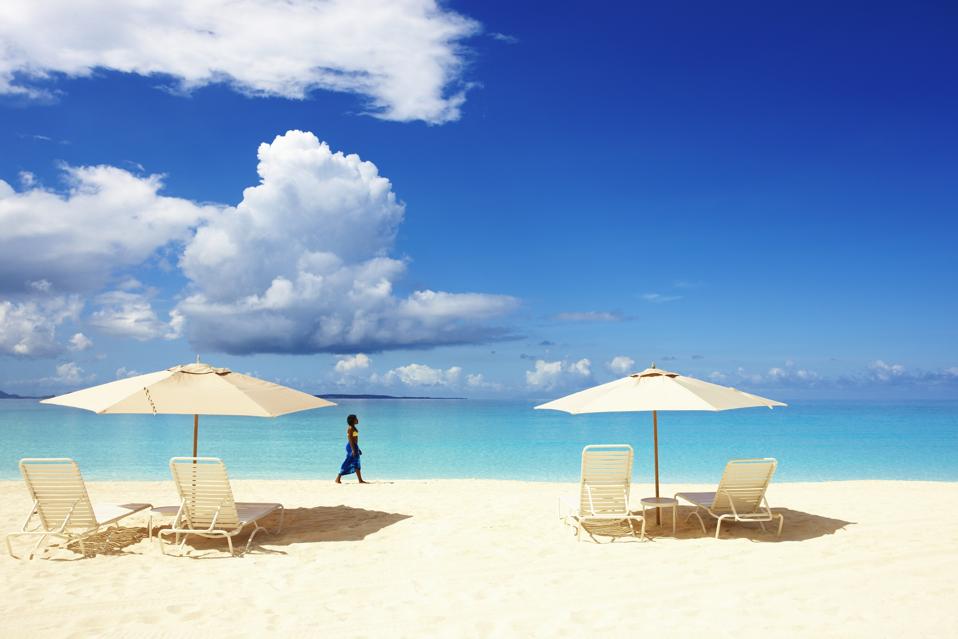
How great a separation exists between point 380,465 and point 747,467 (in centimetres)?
1529

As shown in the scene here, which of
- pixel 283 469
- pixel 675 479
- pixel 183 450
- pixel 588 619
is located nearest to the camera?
pixel 588 619

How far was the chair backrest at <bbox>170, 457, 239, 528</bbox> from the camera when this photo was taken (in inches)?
259

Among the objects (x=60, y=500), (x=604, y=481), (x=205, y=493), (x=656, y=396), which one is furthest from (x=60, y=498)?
(x=656, y=396)

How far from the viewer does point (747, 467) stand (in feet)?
23.6

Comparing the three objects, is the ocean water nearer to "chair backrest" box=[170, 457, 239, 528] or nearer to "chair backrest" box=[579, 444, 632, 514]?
"chair backrest" box=[579, 444, 632, 514]

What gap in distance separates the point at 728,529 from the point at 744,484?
29.6 inches

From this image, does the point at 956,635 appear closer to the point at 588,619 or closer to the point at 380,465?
the point at 588,619

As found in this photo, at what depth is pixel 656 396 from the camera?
715cm

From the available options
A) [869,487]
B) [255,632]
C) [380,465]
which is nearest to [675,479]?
[869,487]

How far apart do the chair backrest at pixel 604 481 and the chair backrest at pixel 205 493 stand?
11.6ft

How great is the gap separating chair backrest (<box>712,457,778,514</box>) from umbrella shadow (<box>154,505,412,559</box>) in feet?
12.5

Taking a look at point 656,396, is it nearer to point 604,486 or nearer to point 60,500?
point 604,486

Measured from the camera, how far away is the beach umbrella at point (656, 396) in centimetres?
692

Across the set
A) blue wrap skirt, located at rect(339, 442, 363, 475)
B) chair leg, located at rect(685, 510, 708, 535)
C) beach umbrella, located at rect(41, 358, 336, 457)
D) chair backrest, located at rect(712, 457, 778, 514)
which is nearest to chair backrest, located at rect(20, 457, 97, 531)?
beach umbrella, located at rect(41, 358, 336, 457)
